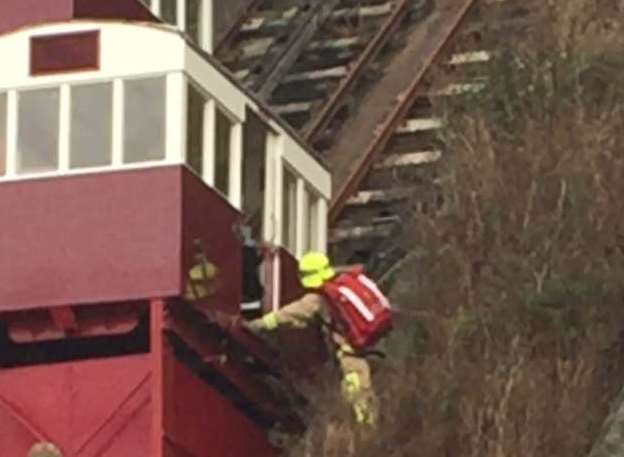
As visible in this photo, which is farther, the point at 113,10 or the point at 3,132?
the point at 113,10

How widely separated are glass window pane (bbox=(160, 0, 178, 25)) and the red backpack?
394cm

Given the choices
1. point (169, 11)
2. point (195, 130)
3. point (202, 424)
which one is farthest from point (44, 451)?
point (169, 11)

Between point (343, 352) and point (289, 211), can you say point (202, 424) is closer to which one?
point (343, 352)

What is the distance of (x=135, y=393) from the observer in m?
23.9

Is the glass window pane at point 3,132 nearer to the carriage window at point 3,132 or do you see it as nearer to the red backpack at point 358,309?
the carriage window at point 3,132

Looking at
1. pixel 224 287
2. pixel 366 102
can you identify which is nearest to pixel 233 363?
pixel 224 287

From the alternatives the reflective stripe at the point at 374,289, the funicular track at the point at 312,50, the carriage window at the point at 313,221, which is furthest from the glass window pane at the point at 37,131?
the funicular track at the point at 312,50

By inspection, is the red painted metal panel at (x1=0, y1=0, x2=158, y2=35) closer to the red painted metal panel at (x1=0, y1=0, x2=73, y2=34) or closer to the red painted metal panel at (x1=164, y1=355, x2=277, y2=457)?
the red painted metal panel at (x1=0, y1=0, x2=73, y2=34)

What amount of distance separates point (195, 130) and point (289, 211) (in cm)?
187

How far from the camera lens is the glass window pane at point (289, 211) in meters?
25.7

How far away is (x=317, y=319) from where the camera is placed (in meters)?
24.9

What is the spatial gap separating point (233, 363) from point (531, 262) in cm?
201

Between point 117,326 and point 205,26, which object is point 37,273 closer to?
point 117,326

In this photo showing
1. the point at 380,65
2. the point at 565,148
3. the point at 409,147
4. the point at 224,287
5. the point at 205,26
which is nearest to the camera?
the point at 224,287
